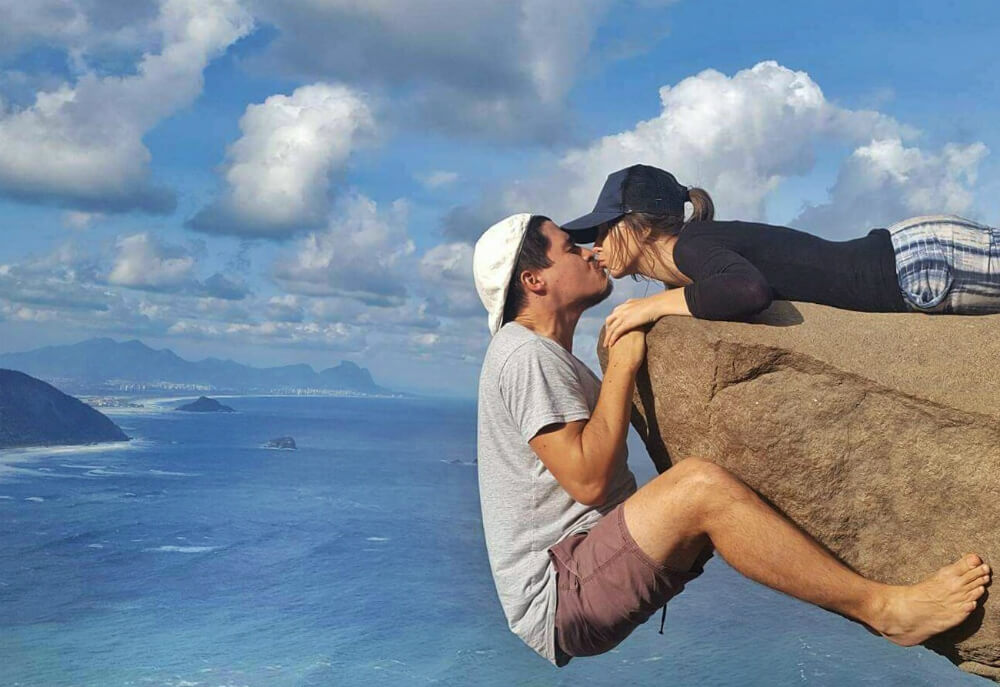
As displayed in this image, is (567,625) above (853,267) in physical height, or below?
below

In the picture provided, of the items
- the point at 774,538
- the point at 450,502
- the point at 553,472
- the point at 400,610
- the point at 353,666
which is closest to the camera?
the point at 774,538

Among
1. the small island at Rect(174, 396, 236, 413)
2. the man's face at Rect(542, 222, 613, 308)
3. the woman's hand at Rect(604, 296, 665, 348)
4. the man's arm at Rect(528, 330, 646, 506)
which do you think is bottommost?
the small island at Rect(174, 396, 236, 413)

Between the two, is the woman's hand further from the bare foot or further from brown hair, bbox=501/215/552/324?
the bare foot

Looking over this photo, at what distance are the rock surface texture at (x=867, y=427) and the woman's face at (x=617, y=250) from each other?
453 millimetres

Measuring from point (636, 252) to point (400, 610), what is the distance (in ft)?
264

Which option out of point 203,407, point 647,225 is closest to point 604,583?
point 647,225

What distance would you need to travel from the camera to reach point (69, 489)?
327 feet

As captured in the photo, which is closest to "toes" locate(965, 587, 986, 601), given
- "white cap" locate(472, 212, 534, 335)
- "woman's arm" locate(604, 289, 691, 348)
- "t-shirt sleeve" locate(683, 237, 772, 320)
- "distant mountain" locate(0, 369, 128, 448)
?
"t-shirt sleeve" locate(683, 237, 772, 320)

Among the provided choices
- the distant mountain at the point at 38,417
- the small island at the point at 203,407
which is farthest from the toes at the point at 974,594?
the small island at the point at 203,407

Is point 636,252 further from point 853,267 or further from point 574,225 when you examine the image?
point 853,267

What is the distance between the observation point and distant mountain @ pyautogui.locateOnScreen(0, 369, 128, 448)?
387ft

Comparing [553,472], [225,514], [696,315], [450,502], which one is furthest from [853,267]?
[450,502]

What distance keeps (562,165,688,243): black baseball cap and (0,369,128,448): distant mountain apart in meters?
128

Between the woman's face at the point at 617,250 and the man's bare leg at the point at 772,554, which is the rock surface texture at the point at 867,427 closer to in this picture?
the man's bare leg at the point at 772,554
